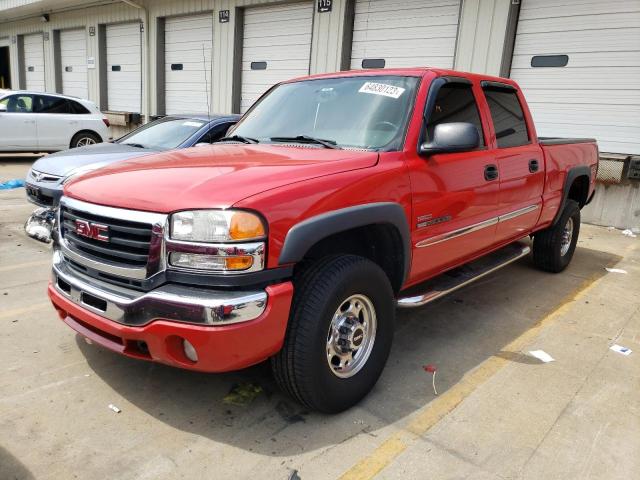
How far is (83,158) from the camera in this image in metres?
6.49

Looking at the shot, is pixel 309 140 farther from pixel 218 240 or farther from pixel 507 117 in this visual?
pixel 507 117

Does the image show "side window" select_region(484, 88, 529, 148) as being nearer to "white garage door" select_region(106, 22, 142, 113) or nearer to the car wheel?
the car wheel

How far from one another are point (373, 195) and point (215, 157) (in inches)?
38.7

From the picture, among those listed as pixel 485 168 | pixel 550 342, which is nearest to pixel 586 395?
pixel 550 342

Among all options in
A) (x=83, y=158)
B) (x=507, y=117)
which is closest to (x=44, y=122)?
(x=83, y=158)

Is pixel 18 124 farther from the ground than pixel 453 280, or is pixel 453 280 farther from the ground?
pixel 18 124

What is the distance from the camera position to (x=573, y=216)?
5.68 meters

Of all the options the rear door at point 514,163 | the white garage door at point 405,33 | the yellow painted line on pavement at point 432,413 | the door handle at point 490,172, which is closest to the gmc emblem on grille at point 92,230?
the yellow painted line on pavement at point 432,413

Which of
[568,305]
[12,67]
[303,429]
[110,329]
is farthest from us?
[12,67]

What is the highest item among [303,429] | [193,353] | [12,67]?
[12,67]

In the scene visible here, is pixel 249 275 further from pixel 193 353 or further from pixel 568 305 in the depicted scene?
pixel 568 305

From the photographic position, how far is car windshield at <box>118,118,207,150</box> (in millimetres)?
6852

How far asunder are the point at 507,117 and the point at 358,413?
286 centimetres

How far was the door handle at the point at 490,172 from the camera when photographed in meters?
3.72
